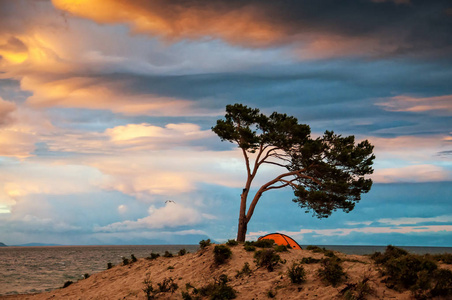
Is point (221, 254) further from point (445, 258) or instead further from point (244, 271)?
point (445, 258)

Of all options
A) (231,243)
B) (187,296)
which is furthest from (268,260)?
(231,243)

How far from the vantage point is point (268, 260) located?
70.1 ft

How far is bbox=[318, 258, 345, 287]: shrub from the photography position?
56.9 feet

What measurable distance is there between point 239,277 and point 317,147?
16.5 metres

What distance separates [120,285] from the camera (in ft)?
84.9

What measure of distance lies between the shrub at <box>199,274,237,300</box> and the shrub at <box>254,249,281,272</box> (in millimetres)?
2188

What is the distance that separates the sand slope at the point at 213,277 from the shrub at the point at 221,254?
1.15 ft

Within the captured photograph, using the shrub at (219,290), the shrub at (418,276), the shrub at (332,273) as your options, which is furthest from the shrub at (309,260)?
the shrub at (219,290)

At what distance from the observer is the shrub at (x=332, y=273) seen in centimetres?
1734

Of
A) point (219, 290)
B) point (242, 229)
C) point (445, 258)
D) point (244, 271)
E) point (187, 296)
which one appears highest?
point (242, 229)

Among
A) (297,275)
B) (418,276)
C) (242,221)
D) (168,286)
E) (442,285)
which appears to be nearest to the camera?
(442,285)

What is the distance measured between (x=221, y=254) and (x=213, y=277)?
2.10m

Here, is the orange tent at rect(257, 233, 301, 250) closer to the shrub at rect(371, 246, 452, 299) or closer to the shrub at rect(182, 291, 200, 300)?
the shrub at rect(182, 291, 200, 300)

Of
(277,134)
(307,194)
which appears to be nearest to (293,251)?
(307,194)
